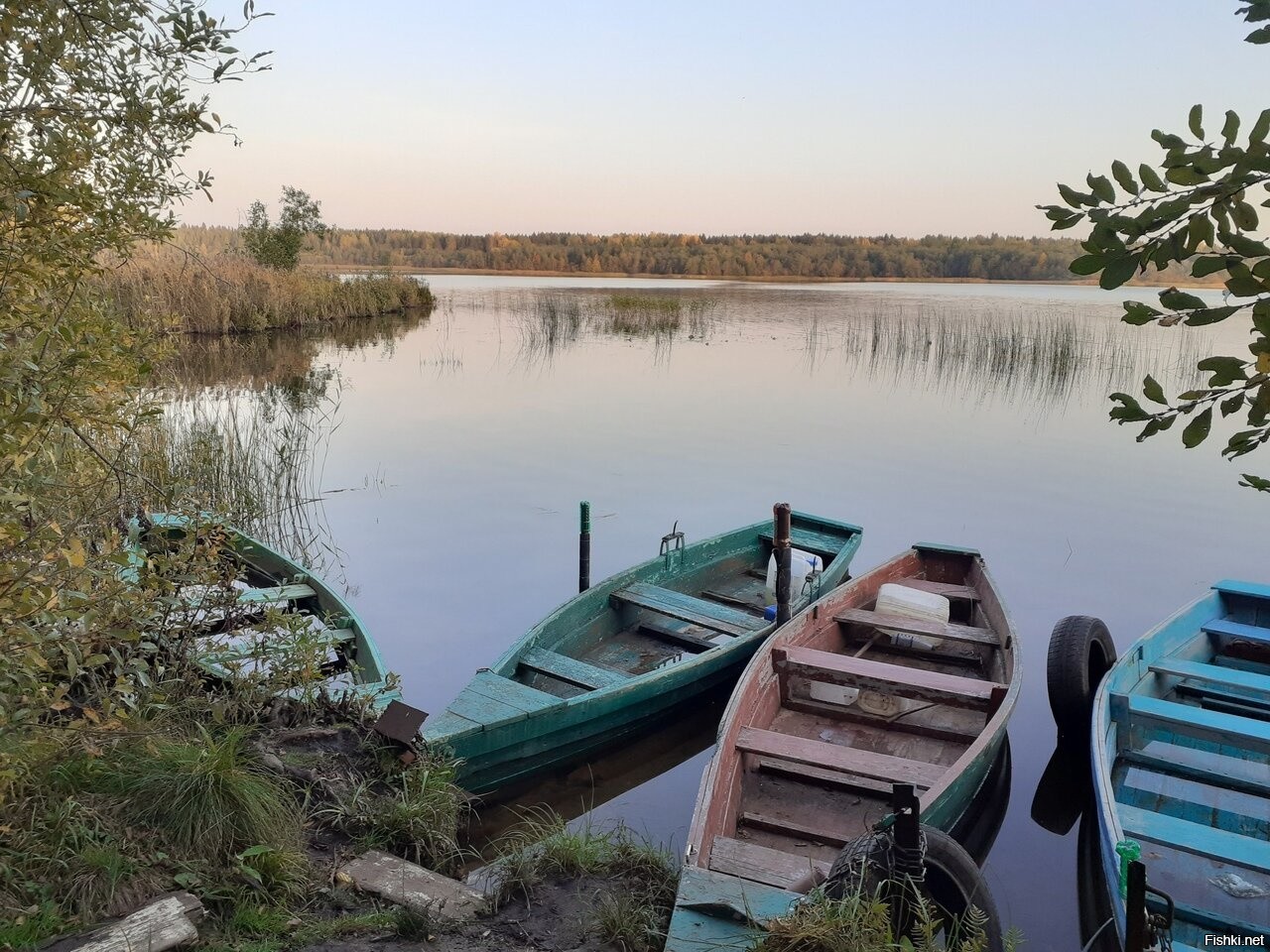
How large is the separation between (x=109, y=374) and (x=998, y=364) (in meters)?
21.1

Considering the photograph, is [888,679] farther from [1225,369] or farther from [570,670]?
[1225,369]

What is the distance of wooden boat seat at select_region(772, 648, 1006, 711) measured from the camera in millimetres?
5586

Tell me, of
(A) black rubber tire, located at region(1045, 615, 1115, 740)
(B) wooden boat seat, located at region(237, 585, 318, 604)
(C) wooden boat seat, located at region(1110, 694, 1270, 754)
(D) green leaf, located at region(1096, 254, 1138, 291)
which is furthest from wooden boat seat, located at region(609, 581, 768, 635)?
(D) green leaf, located at region(1096, 254, 1138, 291)

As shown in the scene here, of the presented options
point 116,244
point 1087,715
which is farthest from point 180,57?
point 1087,715

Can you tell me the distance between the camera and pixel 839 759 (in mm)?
4863

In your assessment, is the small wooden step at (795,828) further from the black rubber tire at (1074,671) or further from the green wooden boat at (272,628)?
the black rubber tire at (1074,671)

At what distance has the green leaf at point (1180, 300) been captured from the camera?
133 centimetres

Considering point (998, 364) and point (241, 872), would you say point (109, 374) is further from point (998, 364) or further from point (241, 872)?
point (998, 364)

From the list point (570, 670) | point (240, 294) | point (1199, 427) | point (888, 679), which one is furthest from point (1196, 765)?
point (240, 294)

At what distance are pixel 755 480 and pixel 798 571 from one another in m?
5.50

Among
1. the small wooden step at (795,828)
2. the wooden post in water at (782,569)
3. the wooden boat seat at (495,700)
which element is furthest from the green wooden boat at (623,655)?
the small wooden step at (795,828)

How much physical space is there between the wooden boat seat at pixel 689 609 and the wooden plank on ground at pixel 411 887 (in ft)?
11.3

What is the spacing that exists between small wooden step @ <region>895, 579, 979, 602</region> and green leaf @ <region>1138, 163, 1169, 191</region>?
660 cm

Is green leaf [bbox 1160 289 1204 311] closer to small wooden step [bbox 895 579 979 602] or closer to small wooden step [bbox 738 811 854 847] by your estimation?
small wooden step [bbox 738 811 854 847]
